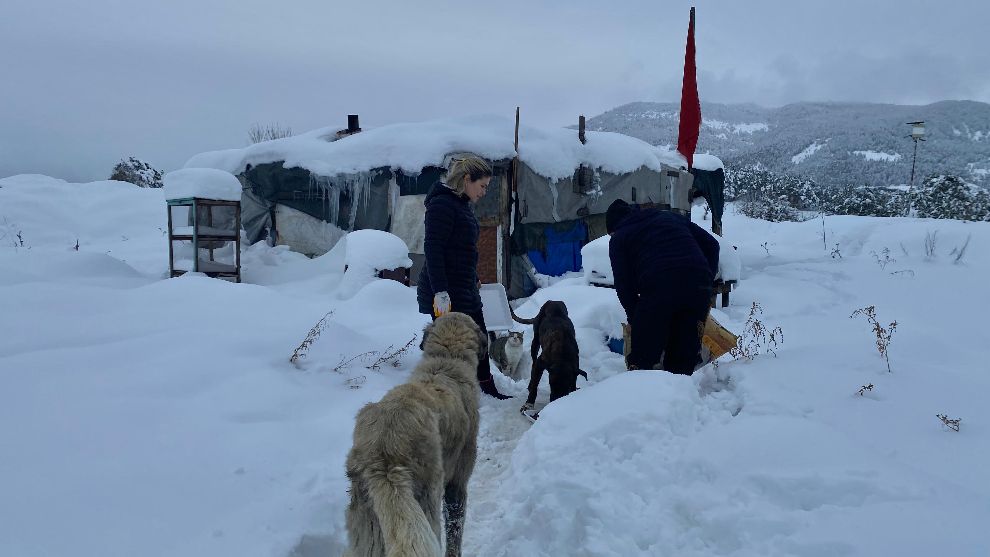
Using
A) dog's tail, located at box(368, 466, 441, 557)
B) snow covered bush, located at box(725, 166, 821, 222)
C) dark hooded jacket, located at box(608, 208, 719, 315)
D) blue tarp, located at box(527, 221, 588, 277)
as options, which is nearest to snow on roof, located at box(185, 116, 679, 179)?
blue tarp, located at box(527, 221, 588, 277)

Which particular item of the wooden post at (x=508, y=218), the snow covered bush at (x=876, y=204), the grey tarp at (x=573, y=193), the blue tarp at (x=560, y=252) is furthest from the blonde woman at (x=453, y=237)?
the snow covered bush at (x=876, y=204)

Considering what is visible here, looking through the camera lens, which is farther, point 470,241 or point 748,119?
point 748,119

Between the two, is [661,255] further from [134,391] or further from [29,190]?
[29,190]

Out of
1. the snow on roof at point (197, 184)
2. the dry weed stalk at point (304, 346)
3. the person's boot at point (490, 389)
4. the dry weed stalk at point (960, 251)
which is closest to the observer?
the dry weed stalk at point (304, 346)

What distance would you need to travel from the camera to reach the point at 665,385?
3.21 m

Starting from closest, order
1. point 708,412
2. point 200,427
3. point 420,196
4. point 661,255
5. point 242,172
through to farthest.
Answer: point 200,427 < point 708,412 < point 661,255 < point 420,196 < point 242,172

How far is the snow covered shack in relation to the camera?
11766 millimetres

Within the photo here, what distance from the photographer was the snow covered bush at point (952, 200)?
69.8 feet

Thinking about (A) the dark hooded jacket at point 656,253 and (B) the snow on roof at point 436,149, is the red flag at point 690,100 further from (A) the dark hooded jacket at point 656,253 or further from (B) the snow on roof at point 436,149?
(A) the dark hooded jacket at point 656,253

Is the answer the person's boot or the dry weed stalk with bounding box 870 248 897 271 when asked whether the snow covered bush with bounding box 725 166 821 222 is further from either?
the person's boot

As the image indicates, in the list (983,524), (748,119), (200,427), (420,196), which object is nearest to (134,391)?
(200,427)

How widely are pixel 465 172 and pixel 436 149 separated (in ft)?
25.7

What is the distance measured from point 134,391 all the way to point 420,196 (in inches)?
364

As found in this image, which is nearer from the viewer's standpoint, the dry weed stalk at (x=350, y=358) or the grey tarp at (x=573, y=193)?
the dry weed stalk at (x=350, y=358)
